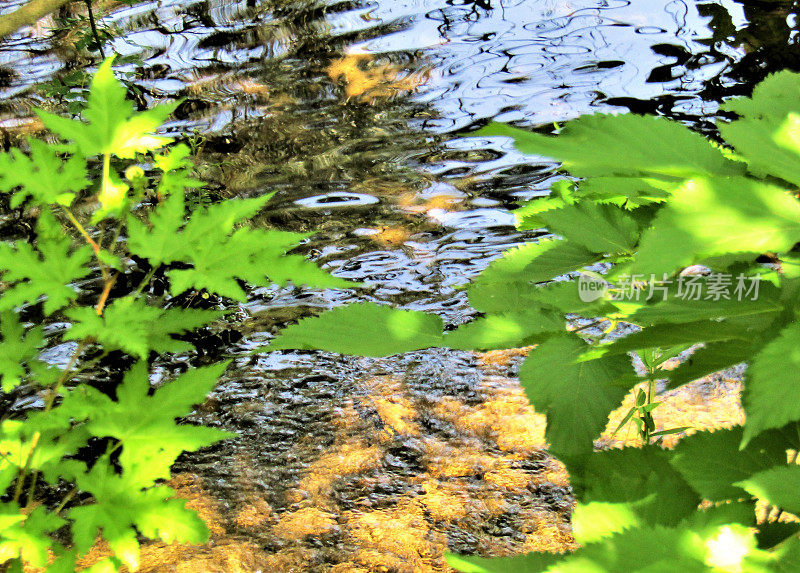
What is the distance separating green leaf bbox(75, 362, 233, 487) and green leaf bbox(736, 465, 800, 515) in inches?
33.1

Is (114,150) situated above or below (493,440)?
above

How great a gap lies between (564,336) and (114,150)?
974 mm

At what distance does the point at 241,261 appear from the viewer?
4.27 ft

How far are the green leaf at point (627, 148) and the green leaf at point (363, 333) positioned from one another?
10.5 inches

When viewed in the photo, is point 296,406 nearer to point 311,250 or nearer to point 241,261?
point 311,250

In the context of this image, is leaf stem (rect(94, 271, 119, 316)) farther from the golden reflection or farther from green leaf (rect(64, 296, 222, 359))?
the golden reflection

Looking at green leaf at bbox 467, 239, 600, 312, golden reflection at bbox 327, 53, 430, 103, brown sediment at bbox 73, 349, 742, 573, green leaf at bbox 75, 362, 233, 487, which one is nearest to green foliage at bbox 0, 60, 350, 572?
green leaf at bbox 75, 362, 233, 487

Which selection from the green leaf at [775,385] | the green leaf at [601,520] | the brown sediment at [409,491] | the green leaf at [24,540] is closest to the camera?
the green leaf at [775,385]

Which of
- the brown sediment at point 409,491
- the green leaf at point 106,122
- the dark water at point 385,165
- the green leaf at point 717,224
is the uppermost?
the green leaf at point 106,122

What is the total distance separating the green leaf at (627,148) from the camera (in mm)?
822

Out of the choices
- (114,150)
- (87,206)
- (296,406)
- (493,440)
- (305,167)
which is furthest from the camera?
(305,167)

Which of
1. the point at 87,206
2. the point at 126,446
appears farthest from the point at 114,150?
the point at 87,206

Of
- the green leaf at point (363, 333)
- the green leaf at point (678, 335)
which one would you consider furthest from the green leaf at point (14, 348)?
the green leaf at point (678, 335)

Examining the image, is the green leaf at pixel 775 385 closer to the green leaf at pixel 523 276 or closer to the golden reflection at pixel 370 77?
the green leaf at pixel 523 276
